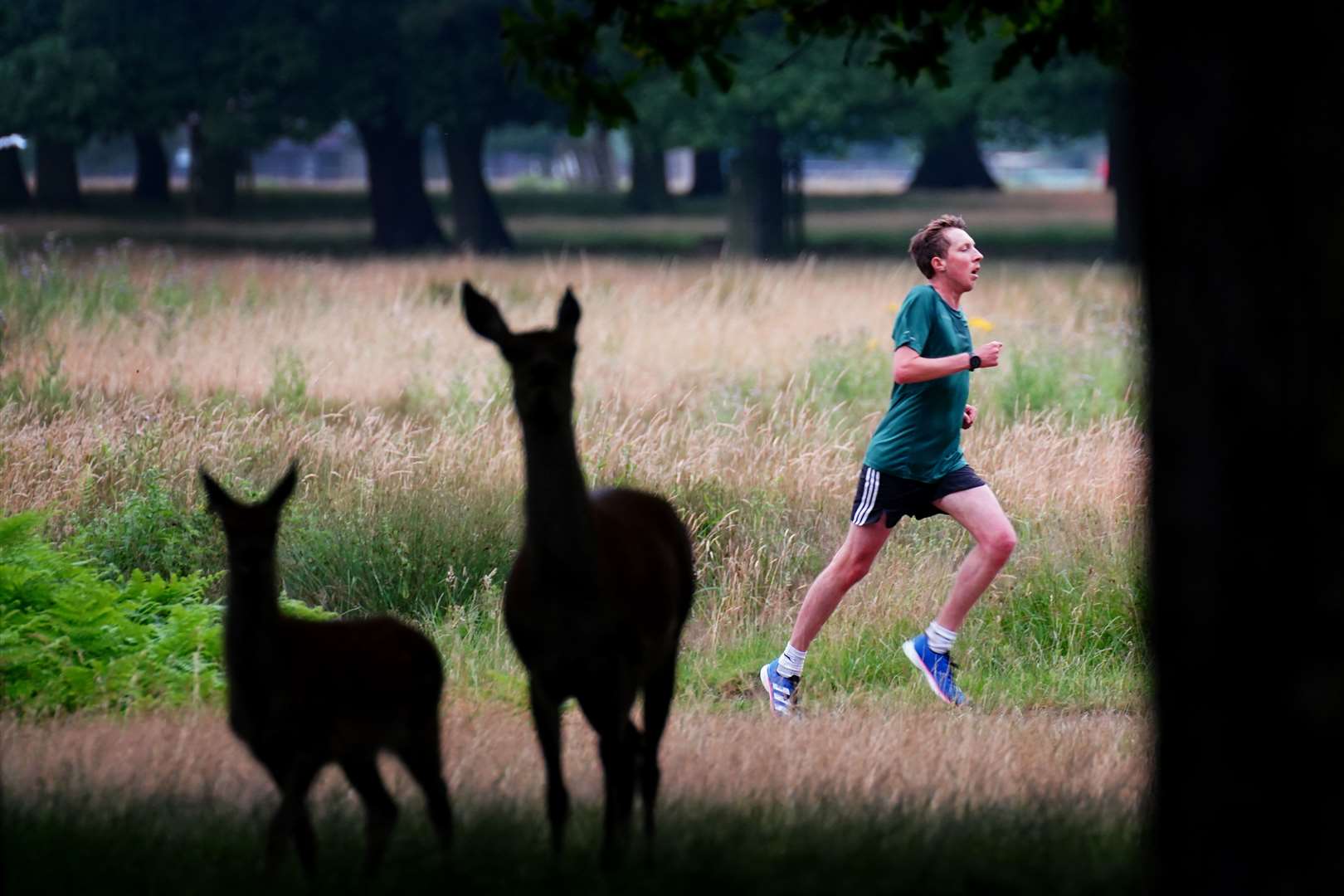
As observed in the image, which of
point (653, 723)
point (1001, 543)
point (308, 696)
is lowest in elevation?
point (1001, 543)

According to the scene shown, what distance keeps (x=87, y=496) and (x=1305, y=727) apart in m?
8.17

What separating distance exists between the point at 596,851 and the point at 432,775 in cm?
51

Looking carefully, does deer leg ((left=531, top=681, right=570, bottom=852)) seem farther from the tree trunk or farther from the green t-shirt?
the tree trunk

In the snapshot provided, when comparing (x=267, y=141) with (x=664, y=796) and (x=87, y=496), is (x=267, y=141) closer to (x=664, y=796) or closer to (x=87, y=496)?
(x=87, y=496)

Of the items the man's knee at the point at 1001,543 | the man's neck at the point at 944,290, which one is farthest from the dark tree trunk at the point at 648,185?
the man's knee at the point at 1001,543

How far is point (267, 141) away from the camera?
3469cm

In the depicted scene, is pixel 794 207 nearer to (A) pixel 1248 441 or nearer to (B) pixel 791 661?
(B) pixel 791 661

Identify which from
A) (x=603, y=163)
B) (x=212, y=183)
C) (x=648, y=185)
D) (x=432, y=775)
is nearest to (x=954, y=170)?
(x=648, y=185)

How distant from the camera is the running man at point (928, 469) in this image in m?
7.55

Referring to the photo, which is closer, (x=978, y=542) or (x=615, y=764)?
(x=615, y=764)

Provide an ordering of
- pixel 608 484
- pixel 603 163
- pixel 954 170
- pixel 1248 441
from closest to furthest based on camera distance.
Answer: pixel 1248 441
pixel 608 484
pixel 954 170
pixel 603 163

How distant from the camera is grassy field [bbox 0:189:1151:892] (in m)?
4.88

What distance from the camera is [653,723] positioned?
4.85 meters

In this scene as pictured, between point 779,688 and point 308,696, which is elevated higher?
point 308,696
